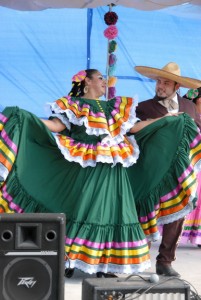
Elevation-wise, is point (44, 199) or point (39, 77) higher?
point (39, 77)

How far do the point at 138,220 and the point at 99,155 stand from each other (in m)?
0.54

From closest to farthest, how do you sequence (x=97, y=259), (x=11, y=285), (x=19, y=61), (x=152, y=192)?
1. (x=11, y=285)
2. (x=97, y=259)
3. (x=152, y=192)
4. (x=19, y=61)

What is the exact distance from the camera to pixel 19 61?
860cm

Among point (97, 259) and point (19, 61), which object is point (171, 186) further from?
point (19, 61)

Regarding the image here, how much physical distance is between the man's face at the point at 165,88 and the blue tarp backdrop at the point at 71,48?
9.31 ft

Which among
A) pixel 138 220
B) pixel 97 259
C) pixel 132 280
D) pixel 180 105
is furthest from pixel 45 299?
pixel 180 105

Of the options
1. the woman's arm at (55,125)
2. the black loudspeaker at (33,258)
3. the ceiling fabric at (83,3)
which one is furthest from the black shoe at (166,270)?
the ceiling fabric at (83,3)

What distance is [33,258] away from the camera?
3221 mm

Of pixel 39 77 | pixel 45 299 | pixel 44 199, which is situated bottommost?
pixel 45 299

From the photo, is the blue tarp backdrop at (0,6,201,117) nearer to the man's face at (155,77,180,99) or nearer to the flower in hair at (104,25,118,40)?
the flower in hair at (104,25,118,40)

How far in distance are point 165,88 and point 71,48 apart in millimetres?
3341

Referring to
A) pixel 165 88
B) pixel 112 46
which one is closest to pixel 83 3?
pixel 112 46

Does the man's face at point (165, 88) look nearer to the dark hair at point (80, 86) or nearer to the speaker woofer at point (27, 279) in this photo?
the dark hair at point (80, 86)

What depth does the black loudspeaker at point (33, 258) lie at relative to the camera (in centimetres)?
320
